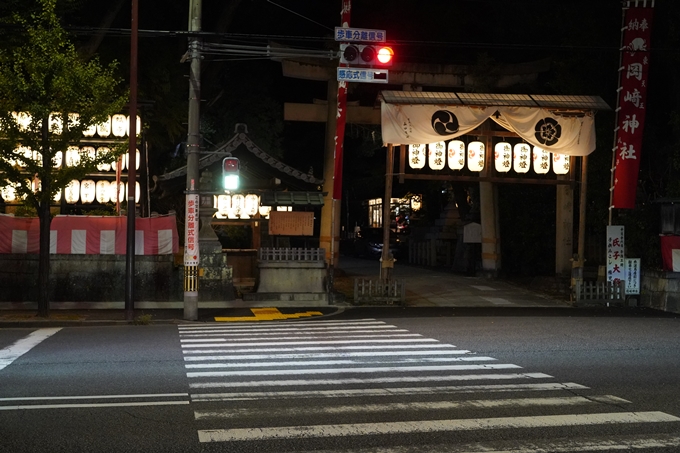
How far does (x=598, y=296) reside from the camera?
24656 mm

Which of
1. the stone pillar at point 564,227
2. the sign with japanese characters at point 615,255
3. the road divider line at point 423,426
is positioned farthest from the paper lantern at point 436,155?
the road divider line at point 423,426

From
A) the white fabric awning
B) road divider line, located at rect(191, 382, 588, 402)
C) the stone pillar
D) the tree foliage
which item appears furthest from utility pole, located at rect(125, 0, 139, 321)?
the stone pillar

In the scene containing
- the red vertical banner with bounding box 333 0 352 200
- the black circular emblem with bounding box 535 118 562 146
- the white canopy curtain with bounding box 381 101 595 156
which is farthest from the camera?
the black circular emblem with bounding box 535 118 562 146

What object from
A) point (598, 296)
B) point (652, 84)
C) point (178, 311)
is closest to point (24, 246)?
point (178, 311)

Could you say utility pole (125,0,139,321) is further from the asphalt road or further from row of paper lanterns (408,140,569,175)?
row of paper lanterns (408,140,569,175)

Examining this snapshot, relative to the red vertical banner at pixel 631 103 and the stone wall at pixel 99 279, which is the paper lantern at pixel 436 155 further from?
the stone wall at pixel 99 279

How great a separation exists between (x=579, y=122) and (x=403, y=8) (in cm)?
1143

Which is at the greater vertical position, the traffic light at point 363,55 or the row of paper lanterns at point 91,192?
the traffic light at point 363,55

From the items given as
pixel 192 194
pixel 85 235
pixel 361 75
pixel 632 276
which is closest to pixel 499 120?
pixel 632 276

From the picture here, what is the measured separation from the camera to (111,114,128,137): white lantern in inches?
1125

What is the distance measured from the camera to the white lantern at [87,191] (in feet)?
93.0

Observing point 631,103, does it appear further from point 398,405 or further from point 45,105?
point 398,405

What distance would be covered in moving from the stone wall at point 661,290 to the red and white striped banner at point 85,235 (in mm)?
15122

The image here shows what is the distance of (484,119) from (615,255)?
603cm
